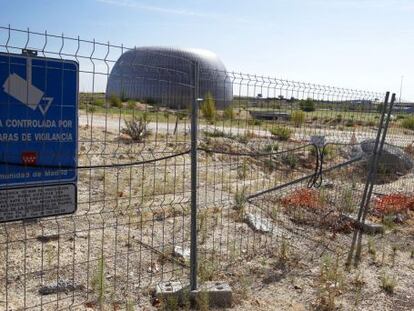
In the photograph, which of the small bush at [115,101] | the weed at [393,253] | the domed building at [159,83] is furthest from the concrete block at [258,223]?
the small bush at [115,101]

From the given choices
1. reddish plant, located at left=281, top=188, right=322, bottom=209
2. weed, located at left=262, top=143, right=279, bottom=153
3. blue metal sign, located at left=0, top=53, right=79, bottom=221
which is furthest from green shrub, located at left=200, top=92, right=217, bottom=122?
weed, located at left=262, top=143, right=279, bottom=153

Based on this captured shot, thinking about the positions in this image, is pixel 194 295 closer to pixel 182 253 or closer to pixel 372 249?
pixel 182 253

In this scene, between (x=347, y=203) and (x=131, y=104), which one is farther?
(x=347, y=203)

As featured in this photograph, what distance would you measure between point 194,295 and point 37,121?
2.11 metres

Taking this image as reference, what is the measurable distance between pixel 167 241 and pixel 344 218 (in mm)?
3104

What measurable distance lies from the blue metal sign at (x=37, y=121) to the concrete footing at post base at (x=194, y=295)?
135 cm

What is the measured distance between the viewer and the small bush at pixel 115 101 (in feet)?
13.9

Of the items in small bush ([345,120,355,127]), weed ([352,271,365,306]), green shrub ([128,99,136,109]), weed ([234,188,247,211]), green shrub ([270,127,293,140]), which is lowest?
weed ([352,271,365,306])

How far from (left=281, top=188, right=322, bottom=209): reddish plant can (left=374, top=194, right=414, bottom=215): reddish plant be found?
3.84ft

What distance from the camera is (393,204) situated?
8836 millimetres

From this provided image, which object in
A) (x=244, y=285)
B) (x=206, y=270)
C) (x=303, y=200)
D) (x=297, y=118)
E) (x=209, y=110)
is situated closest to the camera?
(x=244, y=285)

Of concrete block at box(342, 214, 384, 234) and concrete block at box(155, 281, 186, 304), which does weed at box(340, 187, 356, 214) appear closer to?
concrete block at box(342, 214, 384, 234)

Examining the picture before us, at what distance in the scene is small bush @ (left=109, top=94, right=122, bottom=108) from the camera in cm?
425

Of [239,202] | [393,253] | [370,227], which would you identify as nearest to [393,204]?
[370,227]
